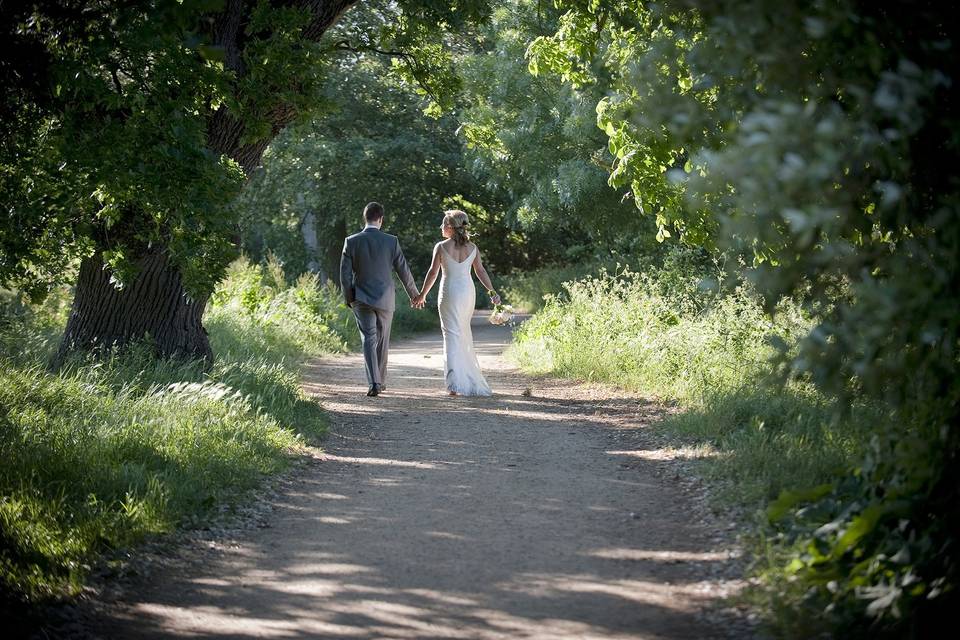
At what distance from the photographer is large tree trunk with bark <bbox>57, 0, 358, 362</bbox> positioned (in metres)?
10.3

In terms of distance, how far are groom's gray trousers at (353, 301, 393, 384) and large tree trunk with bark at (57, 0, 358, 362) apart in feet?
7.84

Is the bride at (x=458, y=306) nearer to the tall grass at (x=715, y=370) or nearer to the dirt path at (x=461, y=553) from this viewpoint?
the tall grass at (x=715, y=370)

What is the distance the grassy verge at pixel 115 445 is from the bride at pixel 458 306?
6.90 feet

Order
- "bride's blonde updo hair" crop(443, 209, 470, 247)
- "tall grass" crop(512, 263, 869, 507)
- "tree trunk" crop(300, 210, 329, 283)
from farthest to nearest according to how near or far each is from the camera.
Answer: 1. "tree trunk" crop(300, 210, 329, 283)
2. "bride's blonde updo hair" crop(443, 209, 470, 247)
3. "tall grass" crop(512, 263, 869, 507)

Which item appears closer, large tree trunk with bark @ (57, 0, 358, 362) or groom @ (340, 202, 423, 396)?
large tree trunk with bark @ (57, 0, 358, 362)

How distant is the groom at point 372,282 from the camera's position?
12.3 metres

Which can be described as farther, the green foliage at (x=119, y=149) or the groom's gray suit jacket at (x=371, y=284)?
the groom's gray suit jacket at (x=371, y=284)

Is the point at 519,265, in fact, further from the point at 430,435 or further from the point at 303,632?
the point at 303,632

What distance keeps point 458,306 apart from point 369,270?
48.2 inches

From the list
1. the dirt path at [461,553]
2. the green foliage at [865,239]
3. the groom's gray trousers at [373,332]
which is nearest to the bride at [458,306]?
the groom's gray trousers at [373,332]

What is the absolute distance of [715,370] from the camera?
10516mm

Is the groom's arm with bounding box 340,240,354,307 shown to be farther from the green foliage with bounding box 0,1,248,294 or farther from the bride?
the green foliage with bounding box 0,1,248,294

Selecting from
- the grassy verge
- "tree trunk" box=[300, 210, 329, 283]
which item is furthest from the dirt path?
Result: "tree trunk" box=[300, 210, 329, 283]

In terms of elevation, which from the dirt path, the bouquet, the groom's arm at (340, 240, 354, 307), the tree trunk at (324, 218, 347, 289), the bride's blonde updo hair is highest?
the tree trunk at (324, 218, 347, 289)
